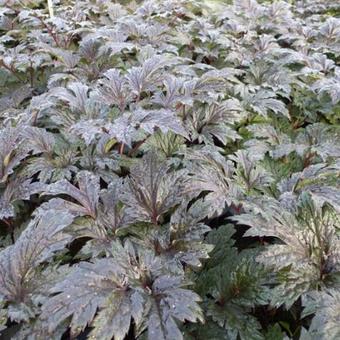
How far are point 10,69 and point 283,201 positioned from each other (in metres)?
1.97

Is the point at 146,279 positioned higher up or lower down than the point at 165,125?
lower down

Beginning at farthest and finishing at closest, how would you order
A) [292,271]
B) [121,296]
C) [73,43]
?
[73,43] → [292,271] → [121,296]

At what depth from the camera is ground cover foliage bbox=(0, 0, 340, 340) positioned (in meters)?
1.22

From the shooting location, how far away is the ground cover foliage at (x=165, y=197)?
1217mm

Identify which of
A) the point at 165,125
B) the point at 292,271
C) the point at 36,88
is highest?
the point at 165,125

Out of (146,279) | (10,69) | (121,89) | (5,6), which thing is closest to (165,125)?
(121,89)

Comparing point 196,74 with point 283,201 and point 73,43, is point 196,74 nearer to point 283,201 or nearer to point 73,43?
point 73,43

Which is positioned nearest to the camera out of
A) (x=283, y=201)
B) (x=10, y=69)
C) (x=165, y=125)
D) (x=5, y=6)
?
(x=283, y=201)

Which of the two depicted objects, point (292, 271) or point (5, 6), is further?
point (5, 6)

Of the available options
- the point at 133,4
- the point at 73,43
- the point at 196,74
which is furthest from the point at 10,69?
the point at 133,4

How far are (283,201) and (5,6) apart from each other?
9.95 feet

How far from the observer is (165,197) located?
1548mm

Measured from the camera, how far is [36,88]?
2695 mm

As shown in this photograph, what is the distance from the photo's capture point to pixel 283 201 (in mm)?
1551
